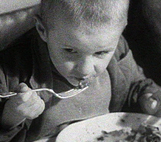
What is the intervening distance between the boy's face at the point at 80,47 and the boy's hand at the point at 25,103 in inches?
4.6

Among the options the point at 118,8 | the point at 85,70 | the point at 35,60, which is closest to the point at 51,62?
the point at 35,60

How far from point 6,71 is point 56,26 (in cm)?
19

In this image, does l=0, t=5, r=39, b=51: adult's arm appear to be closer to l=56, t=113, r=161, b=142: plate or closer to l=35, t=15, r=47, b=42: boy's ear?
l=35, t=15, r=47, b=42: boy's ear

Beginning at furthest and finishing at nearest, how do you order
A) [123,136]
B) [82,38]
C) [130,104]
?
1. [130,104]
2. [123,136]
3. [82,38]

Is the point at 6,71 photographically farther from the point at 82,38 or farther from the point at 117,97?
the point at 117,97

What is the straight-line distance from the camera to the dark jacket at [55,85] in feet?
2.59

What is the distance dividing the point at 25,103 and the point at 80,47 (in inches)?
6.8

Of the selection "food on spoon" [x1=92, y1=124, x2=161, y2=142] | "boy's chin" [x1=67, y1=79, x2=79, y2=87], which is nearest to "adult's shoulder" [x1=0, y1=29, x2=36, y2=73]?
"boy's chin" [x1=67, y1=79, x2=79, y2=87]

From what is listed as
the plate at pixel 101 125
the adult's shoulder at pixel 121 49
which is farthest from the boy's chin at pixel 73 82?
the adult's shoulder at pixel 121 49

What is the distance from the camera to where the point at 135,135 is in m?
0.78

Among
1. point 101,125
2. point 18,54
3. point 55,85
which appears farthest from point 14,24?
point 101,125

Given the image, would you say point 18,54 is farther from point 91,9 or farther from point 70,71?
point 91,9

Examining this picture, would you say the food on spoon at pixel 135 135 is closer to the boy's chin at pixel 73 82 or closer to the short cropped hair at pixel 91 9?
the boy's chin at pixel 73 82

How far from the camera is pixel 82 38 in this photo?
0.67m
